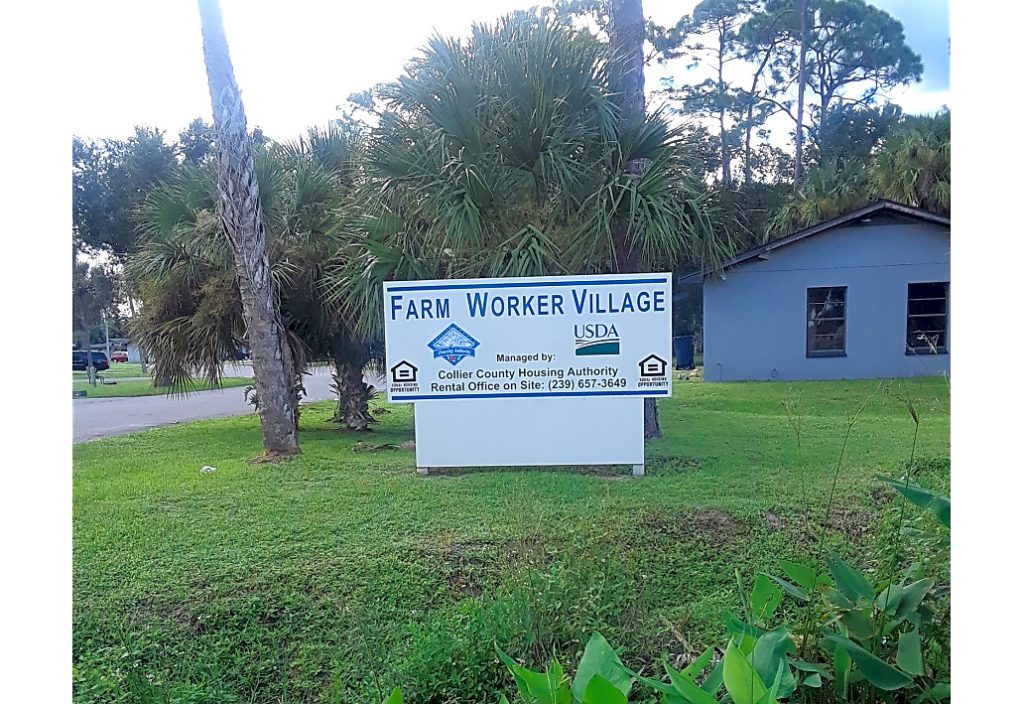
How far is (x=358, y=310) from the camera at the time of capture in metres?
2.45

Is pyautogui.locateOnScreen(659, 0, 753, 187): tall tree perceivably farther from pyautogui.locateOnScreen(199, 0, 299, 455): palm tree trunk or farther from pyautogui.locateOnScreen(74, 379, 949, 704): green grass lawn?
pyautogui.locateOnScreen(199, 0, 299, 455): palm tree trunk

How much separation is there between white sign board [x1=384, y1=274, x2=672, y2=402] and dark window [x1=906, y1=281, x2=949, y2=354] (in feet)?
2.91

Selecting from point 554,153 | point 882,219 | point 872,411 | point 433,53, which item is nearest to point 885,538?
point 872,411

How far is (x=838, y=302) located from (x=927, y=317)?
0.30 metres

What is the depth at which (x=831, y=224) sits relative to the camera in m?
2.42

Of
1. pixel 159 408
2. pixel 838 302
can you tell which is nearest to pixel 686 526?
pixel 838 302

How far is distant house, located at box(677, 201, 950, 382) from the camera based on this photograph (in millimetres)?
2330

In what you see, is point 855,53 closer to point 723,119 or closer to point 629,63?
point 723,119

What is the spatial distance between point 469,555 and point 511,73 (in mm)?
1805

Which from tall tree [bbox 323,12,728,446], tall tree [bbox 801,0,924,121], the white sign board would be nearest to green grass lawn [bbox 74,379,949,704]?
the white sign board
